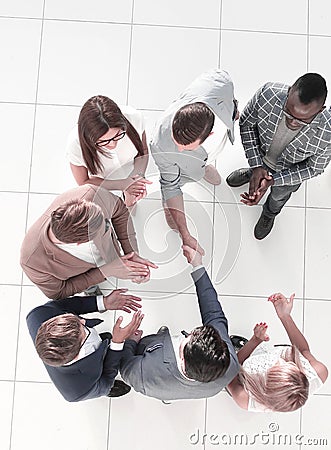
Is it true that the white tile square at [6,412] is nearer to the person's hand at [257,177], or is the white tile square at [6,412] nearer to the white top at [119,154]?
the white top at [119,154]

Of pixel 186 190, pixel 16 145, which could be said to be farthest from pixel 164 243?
pixel 16 145

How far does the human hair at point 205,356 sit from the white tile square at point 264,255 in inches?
26.1

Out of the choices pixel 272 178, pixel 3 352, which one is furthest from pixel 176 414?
pixel 272 178

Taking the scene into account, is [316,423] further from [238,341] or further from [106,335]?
[106,335]

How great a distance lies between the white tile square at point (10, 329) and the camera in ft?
8.29

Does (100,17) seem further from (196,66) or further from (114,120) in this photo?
(114,120)

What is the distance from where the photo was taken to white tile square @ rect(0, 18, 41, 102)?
8.71ft

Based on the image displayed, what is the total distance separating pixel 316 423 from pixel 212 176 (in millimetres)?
1087

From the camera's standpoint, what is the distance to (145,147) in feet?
7.00

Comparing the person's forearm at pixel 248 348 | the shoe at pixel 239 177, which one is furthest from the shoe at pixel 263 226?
the person's forearm at pixel 248 348

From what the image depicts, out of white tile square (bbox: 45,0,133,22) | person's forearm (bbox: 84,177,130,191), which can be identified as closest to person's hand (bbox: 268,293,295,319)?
person's forearm (bbox: 84,177,130,191)

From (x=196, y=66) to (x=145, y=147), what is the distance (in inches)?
27.8

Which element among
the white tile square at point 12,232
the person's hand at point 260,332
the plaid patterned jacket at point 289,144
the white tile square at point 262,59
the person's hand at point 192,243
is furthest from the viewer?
the white tile square at point 262,59

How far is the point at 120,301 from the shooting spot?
2215 millimetres
